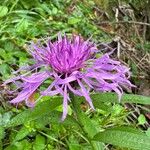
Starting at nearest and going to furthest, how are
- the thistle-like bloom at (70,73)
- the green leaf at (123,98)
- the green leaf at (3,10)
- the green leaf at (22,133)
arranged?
the thistle-like bloom at (70,73), the green leaf at (123,98), the green leaf at (22,133), the green leaf at (3,10)

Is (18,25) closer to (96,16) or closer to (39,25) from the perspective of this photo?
(39,25)

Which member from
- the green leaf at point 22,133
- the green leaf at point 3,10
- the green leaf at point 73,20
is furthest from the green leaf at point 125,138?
the green leaf at point 73,20

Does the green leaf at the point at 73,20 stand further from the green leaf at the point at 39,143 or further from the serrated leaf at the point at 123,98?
the serrated leaf at the point at 123,98

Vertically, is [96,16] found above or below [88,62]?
below

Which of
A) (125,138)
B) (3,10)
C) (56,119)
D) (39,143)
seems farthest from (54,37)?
(125,138)

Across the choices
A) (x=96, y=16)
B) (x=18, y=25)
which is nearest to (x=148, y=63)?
(x=96, y=16)

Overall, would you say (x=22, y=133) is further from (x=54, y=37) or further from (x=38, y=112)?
(x=54, y=37)
